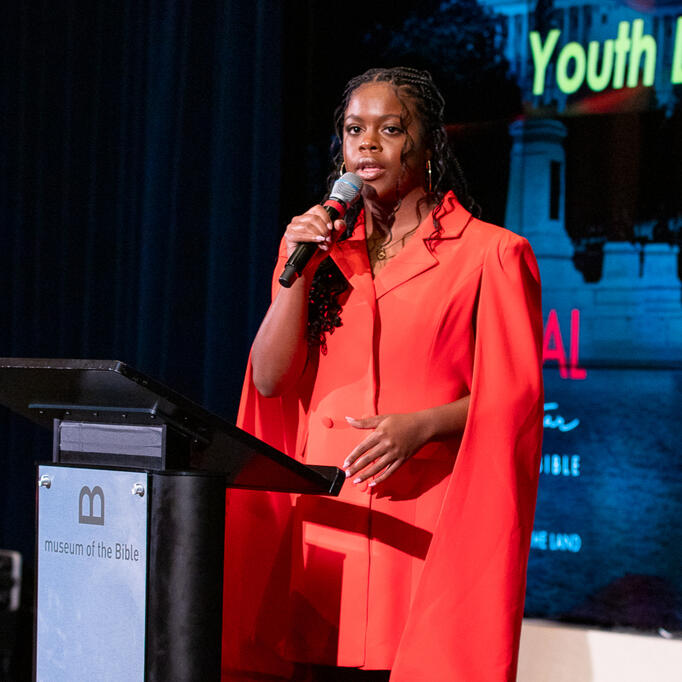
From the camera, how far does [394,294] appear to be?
1310mm

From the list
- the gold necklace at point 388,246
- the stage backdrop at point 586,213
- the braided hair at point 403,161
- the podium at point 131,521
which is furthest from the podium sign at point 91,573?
the stage backdrop at point 586,213

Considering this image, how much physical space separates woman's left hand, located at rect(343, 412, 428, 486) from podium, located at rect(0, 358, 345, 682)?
0.21ft

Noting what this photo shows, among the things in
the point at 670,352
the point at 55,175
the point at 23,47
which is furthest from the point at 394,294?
the point at 23,47

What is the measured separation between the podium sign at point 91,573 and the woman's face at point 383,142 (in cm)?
56

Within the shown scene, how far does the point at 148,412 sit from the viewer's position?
996 millimetres

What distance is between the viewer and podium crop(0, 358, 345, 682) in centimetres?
98

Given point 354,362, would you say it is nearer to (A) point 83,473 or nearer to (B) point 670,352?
(A) point 83,473

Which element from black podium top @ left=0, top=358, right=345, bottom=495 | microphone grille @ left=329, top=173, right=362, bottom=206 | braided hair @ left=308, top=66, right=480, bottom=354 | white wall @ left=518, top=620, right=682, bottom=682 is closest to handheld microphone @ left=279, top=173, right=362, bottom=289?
microphone grille @ left=329, top=173, right=362, bottom=206

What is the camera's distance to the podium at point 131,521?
3.20 ft

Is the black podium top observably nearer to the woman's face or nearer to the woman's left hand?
the woman's left hand

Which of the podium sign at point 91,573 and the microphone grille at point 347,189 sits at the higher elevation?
the microphone grille at point 347,189

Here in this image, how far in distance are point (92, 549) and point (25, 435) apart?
223cm

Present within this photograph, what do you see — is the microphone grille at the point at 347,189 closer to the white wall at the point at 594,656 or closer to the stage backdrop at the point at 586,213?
the white wall at the point at 594,656

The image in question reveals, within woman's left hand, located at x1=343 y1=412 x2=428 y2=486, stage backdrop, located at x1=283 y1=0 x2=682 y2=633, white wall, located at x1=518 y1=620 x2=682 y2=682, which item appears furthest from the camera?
stage backdrop, located at x1=283 y1=0 x2=682 y2=633
